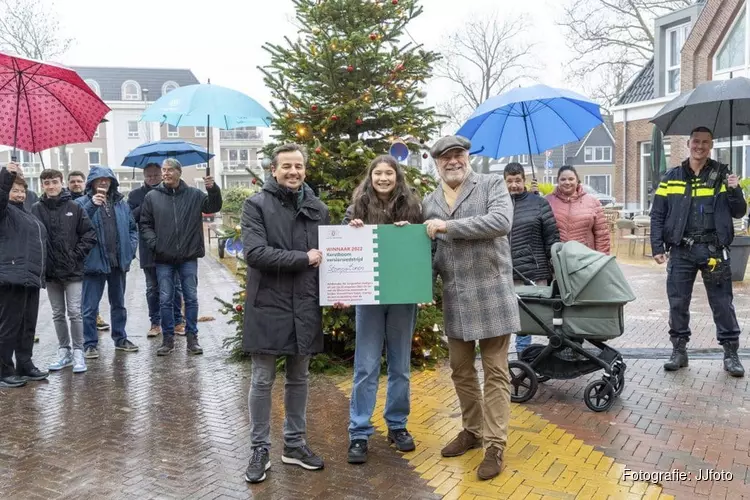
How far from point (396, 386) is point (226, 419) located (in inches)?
65.9

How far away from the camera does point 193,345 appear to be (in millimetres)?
7648

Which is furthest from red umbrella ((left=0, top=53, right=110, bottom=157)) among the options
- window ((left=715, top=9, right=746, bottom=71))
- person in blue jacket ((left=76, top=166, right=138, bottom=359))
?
window ((left=715, top=9, right=746, bottom=71))

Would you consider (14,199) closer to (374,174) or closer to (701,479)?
(374,174)

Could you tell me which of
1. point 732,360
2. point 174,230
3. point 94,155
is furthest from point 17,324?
point 94,155

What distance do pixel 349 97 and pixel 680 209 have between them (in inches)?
131

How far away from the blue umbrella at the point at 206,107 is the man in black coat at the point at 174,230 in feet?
2.19

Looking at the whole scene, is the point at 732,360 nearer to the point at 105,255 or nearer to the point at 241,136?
the point at 105,255

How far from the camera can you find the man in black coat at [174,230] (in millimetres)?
7238

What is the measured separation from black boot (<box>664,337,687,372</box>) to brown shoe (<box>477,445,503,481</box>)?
3029mm

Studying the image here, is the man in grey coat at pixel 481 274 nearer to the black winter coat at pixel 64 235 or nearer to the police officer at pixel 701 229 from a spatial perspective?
the police officer at pixel 701 229

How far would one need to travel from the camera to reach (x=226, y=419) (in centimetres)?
540

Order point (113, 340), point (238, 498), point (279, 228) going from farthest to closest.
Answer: point (113, 340)
point (279, 228)
point (238, 498)

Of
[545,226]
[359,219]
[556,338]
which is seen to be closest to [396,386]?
[359,219]

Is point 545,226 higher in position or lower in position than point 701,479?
higher
